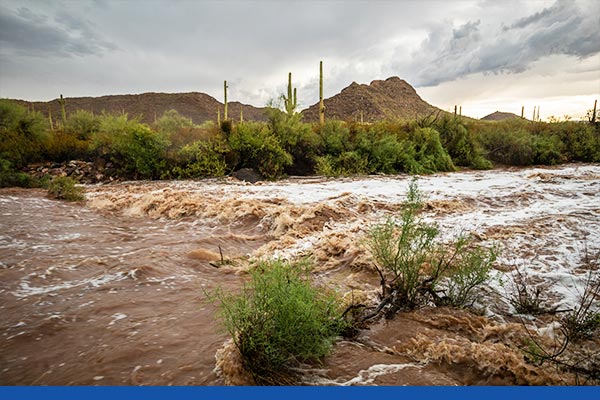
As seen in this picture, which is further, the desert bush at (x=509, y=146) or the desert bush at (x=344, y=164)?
the desert bush at (x=509, y=146)

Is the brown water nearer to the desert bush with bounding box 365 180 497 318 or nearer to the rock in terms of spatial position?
the desert bush with bounding box 365 180 497 318

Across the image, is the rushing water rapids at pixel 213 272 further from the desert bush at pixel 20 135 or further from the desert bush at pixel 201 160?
the desert bush at pixel 20 135

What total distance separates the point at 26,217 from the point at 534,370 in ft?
25.6

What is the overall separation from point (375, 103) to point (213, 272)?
146 feet

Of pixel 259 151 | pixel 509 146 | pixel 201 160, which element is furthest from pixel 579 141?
pixel 201 160

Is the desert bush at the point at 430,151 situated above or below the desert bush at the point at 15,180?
above

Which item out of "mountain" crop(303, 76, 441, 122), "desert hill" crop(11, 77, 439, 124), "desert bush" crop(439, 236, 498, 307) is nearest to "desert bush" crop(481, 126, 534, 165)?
"desert bush" crop(439, 236, 498, 307)

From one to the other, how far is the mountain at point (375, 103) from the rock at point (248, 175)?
93.2ft

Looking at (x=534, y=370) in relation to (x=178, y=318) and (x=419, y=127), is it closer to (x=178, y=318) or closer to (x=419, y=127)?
(x=178, y=318)

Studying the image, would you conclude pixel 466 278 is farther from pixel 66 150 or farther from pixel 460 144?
pixel 66 150

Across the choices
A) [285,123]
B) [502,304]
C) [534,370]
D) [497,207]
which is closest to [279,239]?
[502,304]

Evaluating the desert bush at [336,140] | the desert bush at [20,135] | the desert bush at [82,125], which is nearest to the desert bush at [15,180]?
the desert bush at [20,135]

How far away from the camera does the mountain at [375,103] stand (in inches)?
1692

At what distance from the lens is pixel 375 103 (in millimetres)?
45562
